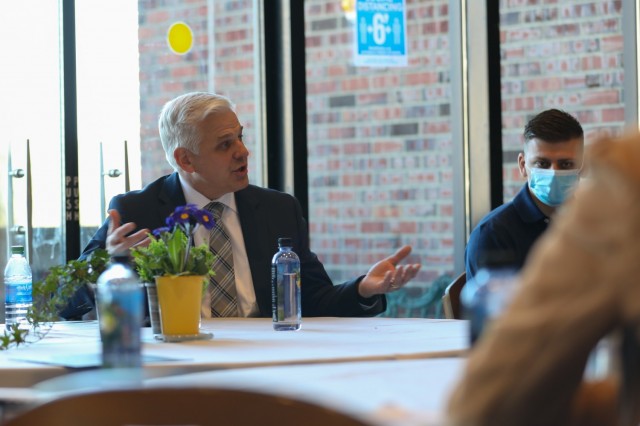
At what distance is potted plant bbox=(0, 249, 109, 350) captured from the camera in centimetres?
260

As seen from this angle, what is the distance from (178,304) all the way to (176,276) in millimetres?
69

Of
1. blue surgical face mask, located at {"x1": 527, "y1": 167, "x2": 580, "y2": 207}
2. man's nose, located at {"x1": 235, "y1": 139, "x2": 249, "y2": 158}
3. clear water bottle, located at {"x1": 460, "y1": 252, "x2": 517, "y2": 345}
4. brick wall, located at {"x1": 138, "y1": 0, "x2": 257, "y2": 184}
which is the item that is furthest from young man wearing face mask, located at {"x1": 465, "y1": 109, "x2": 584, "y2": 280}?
clear water bottle, located at {"x1": 460, "y1": 252, "x2": 517, "y2": 345}

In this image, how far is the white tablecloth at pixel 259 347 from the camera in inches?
81.7

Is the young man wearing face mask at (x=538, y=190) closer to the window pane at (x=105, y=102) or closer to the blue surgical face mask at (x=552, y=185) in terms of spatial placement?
the blue surgical face mask at (x=552, y=185)

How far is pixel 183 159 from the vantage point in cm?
375

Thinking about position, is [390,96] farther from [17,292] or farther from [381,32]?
[17,292]

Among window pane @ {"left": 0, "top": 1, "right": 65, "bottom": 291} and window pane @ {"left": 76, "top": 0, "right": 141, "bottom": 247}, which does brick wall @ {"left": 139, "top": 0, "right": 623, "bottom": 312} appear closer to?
window pane @ {"left": 76, "top": 0, "right": 141, "bottom": 247}

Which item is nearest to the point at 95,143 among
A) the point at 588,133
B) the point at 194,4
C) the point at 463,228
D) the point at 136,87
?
the point at 136,87

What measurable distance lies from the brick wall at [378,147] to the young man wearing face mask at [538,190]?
4.46ft

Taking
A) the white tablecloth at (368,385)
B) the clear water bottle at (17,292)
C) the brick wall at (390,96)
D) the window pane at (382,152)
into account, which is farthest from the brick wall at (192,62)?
the white tablecloth at (368,385)

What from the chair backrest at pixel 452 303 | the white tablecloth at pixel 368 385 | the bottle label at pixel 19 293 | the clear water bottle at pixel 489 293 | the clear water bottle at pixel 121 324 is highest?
the clear water bottle at pixel 489 293

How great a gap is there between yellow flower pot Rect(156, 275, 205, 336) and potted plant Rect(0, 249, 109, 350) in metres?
0.19

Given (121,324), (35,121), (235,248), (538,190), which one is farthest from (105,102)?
(121,324)

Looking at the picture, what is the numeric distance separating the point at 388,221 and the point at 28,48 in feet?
6.28
